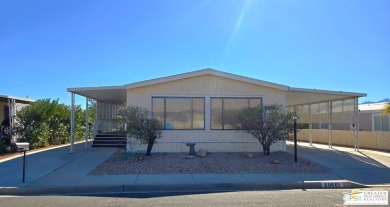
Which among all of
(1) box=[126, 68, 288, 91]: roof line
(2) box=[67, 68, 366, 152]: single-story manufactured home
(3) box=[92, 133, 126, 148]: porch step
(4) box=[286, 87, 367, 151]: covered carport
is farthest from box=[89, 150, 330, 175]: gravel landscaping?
(3) box=[92, 133, 126, 148]: porch step

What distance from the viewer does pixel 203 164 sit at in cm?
1178

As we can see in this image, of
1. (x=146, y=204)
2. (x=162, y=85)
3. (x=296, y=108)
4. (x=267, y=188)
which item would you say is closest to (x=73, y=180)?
(x=146, y=204)

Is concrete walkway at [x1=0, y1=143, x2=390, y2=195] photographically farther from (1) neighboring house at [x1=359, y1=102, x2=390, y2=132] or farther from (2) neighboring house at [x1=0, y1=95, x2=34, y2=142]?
(1) neighboring house at [x1=359, y1=102, x2=390, y2=132]

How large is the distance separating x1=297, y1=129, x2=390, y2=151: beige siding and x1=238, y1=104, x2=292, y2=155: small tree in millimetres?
7391

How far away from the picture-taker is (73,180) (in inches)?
368

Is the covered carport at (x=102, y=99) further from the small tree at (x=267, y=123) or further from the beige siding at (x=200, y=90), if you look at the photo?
the small tree at (x=267, y=123)

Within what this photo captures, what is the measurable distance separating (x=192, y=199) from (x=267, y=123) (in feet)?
23.2

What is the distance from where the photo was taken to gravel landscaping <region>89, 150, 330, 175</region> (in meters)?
10.9

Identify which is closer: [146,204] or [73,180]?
[146,204]

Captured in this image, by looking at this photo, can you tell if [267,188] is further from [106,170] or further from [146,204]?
[106,170]

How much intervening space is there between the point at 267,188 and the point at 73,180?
532 cm

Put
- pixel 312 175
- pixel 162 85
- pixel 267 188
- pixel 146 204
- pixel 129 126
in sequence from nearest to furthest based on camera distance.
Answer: pixel 146 204 < pixel 267 188 < pixel 312 175 < pixel 129 126 < pixel 162 85

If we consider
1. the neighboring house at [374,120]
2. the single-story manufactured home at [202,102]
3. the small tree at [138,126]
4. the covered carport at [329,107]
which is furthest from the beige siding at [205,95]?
the neighboring house at [374,120]

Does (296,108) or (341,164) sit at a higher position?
(296,108)
